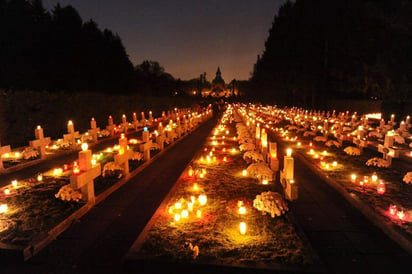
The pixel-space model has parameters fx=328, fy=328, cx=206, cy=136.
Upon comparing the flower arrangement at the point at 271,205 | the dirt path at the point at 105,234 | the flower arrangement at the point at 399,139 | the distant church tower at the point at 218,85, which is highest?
the distant church tower at the point at 218,85

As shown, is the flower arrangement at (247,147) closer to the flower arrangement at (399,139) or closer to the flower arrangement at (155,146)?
the flower arrangement at (155,146)

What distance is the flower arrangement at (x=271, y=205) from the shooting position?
6.68 meters

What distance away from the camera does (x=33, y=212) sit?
7023 mm

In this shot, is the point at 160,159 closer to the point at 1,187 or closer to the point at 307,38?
the point at 1,187

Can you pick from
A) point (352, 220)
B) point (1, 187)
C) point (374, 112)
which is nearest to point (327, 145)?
point (352, 220)

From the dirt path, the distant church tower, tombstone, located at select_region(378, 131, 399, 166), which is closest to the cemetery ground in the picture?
the dirt path

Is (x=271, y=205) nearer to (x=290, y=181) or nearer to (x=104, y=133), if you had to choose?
(x=290, y=181)

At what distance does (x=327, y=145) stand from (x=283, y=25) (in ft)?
148

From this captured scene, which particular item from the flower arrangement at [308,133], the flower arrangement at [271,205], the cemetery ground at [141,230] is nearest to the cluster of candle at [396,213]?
the cemetery ground at [141,230]

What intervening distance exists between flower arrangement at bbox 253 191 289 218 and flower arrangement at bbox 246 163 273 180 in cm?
226

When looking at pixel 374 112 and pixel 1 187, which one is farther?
pixel 374 112

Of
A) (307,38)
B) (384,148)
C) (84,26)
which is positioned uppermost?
(84,26)

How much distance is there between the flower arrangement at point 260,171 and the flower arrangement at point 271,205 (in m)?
2.26

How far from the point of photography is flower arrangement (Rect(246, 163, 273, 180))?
30.4ft
